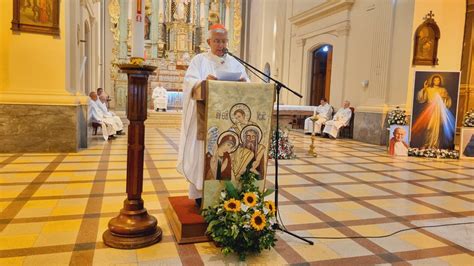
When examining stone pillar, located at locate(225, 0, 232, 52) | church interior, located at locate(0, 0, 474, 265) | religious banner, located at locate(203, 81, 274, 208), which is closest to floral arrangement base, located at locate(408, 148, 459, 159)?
church interior, located at locate(0, 0, 474, 265)

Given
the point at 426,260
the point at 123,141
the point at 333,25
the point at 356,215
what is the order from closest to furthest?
the point at 426,260 < the point at 356,215 < the point at 123,141 < the point at 333,25

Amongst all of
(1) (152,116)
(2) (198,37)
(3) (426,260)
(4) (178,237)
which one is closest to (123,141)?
(1) (152,116)

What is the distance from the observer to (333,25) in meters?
12.4

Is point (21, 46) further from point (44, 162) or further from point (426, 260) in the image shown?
point (426, 260)

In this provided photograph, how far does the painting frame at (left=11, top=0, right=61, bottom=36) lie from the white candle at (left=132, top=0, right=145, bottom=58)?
439cm

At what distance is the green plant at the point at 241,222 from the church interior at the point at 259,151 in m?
0.01

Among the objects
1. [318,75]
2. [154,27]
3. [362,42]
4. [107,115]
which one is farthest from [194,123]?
[154,27]

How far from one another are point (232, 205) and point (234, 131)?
0.54 meters

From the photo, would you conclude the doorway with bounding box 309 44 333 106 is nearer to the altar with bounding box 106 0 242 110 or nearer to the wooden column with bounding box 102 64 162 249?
the altar with bounding box 106 0 242 110

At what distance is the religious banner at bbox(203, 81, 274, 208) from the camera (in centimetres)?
273

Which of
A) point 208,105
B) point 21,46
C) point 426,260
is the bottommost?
point 426,260

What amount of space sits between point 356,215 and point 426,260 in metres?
1.00

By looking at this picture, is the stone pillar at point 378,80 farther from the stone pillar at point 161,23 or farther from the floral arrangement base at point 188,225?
the stone pillar at point 161,23

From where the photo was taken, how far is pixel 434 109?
7723mm
